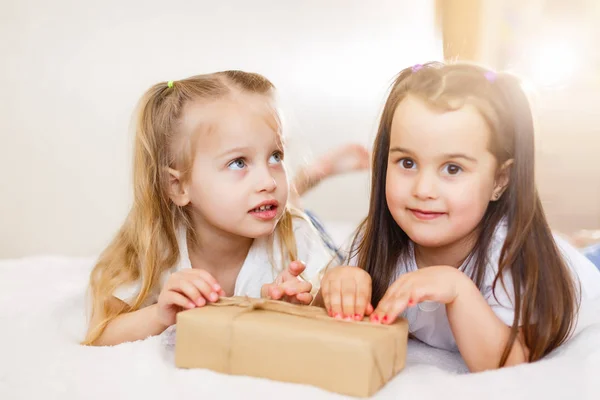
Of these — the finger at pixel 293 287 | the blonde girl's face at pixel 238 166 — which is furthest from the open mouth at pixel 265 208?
the finger at pixel 293 287

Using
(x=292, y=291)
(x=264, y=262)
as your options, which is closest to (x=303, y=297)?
(x=292, y=291)

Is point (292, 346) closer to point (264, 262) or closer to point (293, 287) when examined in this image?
point (293, 287)

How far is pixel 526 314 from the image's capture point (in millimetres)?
896

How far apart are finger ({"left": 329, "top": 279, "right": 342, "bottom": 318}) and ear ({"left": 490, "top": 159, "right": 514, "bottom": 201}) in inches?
10.0

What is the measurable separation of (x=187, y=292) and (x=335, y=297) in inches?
8.0

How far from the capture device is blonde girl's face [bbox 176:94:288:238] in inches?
44.5

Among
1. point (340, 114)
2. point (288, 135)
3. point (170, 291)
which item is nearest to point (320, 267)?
point (288, 135)

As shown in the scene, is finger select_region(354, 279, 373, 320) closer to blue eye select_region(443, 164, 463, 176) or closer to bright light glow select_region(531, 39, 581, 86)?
blue eye select_region(443, 164, 463, 176)

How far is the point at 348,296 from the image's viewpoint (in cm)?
A: 86

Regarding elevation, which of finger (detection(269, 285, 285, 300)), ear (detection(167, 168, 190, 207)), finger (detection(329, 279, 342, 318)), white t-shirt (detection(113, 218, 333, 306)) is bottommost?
→ white t-shirt (detection(113, 218, 333, 306))

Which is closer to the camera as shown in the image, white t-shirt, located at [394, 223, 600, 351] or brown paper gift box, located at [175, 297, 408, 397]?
brown paper gift box, located at [175, 297, 408, 397]

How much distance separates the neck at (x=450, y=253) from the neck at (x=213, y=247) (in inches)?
15.2

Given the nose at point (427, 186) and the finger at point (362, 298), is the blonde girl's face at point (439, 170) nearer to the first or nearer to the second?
the nose at point (427, 186)

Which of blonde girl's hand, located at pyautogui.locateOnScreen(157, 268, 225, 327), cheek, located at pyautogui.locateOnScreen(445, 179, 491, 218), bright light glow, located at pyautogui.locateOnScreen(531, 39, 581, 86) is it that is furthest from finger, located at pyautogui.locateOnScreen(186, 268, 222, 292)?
bright light glow, located at pyautogui.locateOnScreen(531, 39, 581, 86)
